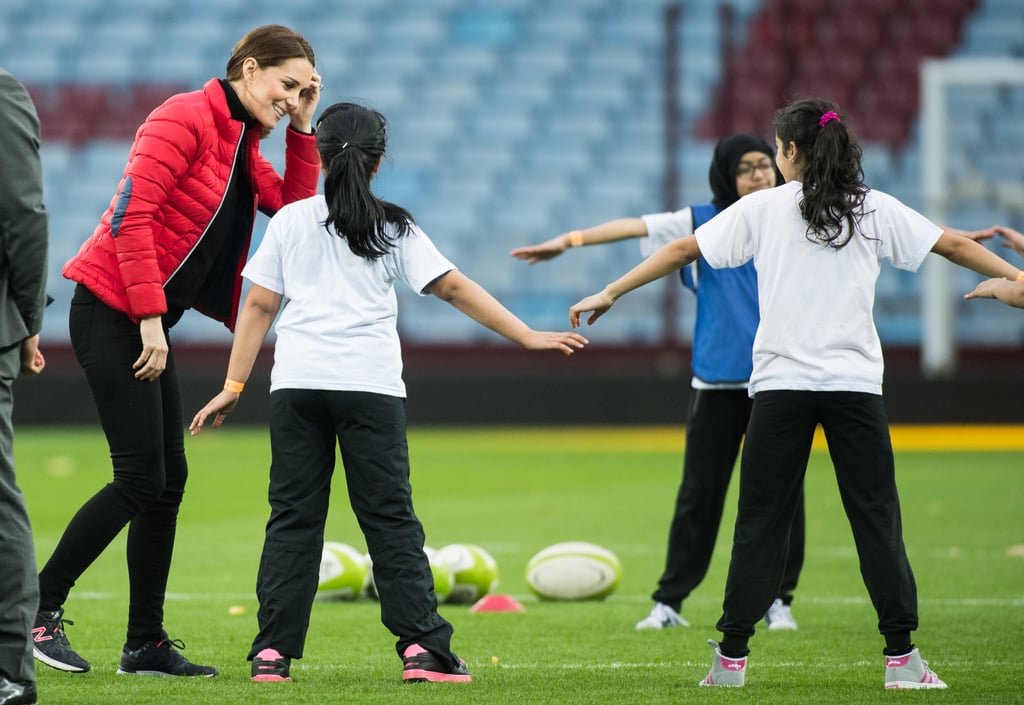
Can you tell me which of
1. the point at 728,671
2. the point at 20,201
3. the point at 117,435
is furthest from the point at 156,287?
the point at 728,671

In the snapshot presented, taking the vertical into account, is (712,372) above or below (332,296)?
below

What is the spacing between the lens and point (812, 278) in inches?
176

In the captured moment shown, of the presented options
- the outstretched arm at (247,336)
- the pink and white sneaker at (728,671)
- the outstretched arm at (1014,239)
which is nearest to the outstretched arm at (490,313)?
the outstretched arm at (247,336)

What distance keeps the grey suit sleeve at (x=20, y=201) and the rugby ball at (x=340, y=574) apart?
306 centimetres

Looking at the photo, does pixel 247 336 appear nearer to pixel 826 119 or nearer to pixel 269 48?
pixel 269 48

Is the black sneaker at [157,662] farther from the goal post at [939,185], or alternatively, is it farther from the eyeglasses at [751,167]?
the goal post at [939,185]

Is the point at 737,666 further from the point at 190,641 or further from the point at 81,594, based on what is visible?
the point at 81,594

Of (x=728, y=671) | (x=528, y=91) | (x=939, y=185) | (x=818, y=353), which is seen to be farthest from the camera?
(x=528, y=91)

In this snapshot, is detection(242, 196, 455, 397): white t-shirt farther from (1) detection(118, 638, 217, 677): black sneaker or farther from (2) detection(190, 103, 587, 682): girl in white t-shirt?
(1) detection(118, 638, 217, 677): black sneaker

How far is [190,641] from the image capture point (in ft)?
18.6

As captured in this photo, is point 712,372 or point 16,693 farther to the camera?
point 712,372

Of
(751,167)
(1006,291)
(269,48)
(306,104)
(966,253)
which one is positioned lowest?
(1006,291)

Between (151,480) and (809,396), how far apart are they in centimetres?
201

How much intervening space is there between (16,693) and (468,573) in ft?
9.83
